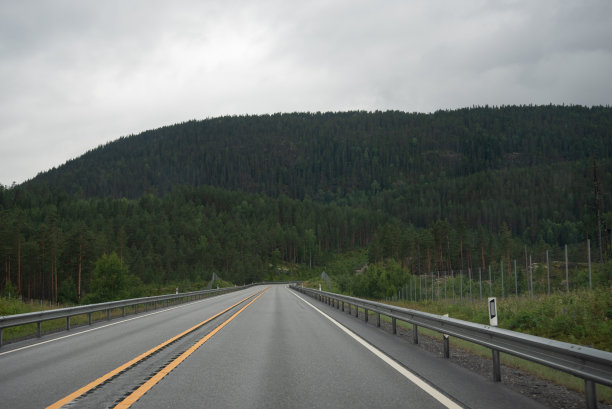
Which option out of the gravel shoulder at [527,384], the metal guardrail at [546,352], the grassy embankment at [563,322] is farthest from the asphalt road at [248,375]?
the grassy embankment at [563,322]

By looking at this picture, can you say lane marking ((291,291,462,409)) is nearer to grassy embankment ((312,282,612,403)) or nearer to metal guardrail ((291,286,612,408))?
metal guardrail ((291,286,612,408))

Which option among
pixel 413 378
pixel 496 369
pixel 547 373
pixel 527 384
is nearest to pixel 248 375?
pixel 413 378

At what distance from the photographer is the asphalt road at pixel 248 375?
5793 millimetres

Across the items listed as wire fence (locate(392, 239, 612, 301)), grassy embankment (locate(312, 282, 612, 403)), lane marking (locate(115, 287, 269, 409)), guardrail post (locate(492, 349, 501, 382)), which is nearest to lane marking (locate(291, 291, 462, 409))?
guardrail post (locate(492, 349, 501, 382))

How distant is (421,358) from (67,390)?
601 centimetres

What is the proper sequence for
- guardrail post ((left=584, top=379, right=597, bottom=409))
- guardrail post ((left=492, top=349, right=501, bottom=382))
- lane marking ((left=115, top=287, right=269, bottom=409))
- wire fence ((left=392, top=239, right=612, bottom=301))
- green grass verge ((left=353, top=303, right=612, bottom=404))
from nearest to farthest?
1. guardrail post ((left=584, top=379, right=597, bottom=409))
2. lane marking ((left=115, top=287, right=269, bottom=409))
3. green grass verge ((left=353, top=303, right=612, bottom=404))
4. guardrail post ((left=492, top=349, right=501, bottom=382))
5. wire fence ((left=392, top=239, right=612, bottom=301))

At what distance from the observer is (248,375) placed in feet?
24.3

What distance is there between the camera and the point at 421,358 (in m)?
9.12

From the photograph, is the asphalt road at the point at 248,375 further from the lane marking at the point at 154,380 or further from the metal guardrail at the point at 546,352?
the metal guardrail at the point at 546,352

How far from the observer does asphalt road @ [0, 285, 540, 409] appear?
5.79 meters

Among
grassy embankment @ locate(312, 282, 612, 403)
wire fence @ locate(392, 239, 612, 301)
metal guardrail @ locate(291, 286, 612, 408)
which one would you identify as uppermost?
metal guardrail @ locate(291, 286, 612, 408)

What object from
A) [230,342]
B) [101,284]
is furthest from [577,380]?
[101,284]

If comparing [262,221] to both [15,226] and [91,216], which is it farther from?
[15,226]

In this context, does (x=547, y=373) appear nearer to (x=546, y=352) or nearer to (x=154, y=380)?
(x=546, y=352)
